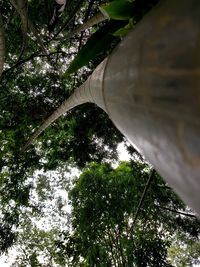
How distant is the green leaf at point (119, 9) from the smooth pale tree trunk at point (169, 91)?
53 centimetres

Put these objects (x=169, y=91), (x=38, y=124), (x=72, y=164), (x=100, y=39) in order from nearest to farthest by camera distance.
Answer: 1. (x=169, y=91)
2. (x=100, y=39)
3. (x=38, y=124)
4. (x=72, y=164)

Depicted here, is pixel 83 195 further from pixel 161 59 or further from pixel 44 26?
pixel 161 59

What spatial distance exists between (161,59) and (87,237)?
5.50 m

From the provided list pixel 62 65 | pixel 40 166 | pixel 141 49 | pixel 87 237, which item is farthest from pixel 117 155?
pixel 141 49

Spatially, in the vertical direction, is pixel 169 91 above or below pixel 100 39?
below

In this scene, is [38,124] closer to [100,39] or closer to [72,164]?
[72,164]

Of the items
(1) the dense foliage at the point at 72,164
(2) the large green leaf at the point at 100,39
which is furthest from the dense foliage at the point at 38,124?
(2) the large green leaf at the point at 100,39

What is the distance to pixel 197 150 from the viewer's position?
0.32m

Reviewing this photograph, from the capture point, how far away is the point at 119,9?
106cm

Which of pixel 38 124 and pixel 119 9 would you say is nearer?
pixel 119 9

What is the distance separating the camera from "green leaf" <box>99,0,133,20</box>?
40.5 inches

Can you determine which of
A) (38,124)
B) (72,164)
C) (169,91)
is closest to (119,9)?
(169,91)

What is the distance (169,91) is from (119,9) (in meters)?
0.76

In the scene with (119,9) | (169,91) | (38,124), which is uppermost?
(38,124)
